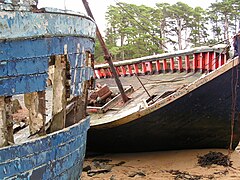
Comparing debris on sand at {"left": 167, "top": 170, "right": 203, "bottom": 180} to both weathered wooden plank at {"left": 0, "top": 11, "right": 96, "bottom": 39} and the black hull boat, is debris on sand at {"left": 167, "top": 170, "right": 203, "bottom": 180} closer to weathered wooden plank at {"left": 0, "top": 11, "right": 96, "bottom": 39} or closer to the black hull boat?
the black hull boat

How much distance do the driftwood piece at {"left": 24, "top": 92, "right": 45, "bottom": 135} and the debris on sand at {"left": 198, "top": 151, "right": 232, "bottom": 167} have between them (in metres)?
3.26

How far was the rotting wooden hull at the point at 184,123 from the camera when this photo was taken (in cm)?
530

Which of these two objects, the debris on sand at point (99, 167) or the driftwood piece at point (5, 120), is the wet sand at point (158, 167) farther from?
the driftwood piece at point (5, 120)

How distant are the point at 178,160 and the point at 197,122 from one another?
2.24 feet

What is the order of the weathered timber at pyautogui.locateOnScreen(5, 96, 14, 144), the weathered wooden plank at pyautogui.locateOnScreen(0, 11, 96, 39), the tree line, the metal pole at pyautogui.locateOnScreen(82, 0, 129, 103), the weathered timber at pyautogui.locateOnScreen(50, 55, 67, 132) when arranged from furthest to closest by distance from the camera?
1. the tree line
2. the metal pole at pyautogui.locateOnScreen(82, 0, 129, 103)
3. the weathered timber at pyautogui.locateOnScreen(50, 55, 67, 132)
4. the weathered timber at pyautogui.locateOnScreen(5, 96, 14, 144)
5. the weathered wooden plank at pyautogui.locateOnScreen(0, 11, 96, 39)

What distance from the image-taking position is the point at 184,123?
5719 millimetres

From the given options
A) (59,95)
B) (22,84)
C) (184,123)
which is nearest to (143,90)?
(184,123)

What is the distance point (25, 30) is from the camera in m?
2.79

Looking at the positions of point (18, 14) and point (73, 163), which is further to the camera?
point (73, 163)

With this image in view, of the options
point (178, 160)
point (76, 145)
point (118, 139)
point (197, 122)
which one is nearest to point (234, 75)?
point (197, 122)

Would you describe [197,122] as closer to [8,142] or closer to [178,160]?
[178,160]

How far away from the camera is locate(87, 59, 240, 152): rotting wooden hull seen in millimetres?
5302

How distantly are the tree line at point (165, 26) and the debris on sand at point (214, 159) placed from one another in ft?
49.6

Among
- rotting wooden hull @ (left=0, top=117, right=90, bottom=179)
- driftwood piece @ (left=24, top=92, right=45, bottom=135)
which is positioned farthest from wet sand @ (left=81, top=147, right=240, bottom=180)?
driftwood piece @ (left=24, top=92, right=45, bottom=135)
